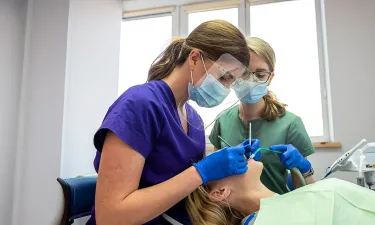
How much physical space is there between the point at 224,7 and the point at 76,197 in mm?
2045

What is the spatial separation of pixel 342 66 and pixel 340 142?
1.70 feet

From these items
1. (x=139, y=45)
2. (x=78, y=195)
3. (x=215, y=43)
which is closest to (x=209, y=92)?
(x=215, y=43)

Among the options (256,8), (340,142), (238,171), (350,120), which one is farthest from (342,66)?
(238,171)

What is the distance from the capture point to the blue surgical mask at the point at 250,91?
124cm

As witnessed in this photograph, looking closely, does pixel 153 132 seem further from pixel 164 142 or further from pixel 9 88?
pixel 9 88

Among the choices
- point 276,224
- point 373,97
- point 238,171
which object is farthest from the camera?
point 373,97

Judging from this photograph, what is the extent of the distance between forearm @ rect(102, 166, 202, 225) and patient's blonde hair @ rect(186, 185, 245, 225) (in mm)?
148

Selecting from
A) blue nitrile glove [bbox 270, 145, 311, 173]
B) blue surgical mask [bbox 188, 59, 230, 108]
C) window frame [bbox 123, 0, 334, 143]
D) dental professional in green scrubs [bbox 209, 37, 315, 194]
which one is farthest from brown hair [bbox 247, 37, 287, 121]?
window frame [bbox 123, 0, 334, 143]

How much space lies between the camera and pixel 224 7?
8.78 ft

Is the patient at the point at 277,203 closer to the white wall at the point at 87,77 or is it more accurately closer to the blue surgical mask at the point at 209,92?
the blue surgical mask at the point at 209,92

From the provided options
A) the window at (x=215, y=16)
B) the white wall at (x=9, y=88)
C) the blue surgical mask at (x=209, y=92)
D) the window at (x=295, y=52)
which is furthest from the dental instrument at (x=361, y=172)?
the white wall at (x=9, y=88)

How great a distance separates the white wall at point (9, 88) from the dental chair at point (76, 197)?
115cm

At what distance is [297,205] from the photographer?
870 millimetres

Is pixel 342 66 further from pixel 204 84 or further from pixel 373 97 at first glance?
pixel 204 84
